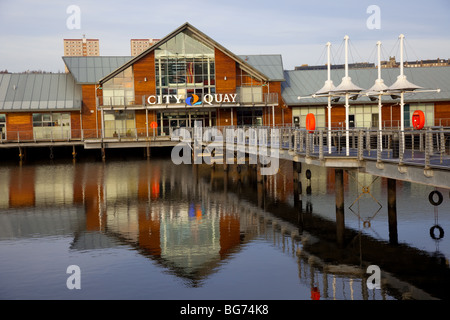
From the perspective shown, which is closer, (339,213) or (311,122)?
(339,213)

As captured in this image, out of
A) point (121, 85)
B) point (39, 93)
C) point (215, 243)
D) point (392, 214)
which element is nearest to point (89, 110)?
point (121, 85)

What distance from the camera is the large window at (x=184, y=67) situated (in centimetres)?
5678

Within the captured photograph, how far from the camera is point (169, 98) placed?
5712 cm

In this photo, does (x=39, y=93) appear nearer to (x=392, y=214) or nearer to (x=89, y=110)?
(x=89, y=110)

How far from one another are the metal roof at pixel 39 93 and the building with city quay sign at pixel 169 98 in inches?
3.8

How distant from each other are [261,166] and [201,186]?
4.00 m

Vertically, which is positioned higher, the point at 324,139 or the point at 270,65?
the point at 270,65

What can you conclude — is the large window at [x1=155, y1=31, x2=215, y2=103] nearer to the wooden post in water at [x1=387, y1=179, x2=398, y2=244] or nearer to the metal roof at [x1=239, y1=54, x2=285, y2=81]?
the metal roof at [x1=239, y1=54, x2=285, y2=81]

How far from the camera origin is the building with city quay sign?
5688 cm

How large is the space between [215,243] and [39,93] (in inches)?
1726

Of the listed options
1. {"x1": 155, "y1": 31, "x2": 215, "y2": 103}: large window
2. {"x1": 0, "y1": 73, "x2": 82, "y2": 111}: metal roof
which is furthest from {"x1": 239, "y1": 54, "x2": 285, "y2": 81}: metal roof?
{"x1": 0, "y1": 73, "x2": 82, "y2": 111}: metal roof
